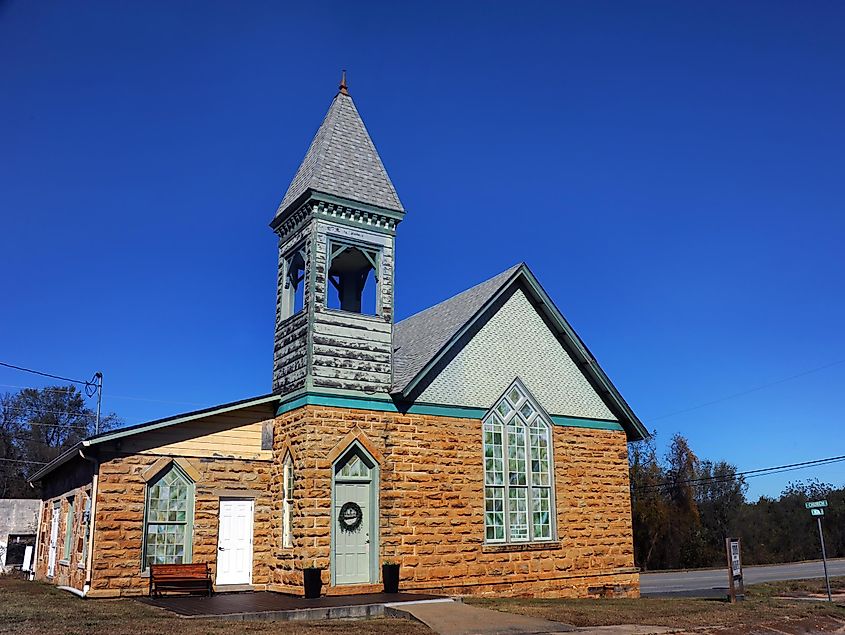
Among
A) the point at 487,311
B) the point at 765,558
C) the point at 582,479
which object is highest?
the point at 487,311

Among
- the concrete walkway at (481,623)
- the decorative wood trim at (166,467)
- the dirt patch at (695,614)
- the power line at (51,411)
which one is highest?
the power line at (51,411)

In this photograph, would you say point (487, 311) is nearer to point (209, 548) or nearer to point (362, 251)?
point (362, 251)

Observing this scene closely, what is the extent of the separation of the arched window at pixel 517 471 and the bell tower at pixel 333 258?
3262mm

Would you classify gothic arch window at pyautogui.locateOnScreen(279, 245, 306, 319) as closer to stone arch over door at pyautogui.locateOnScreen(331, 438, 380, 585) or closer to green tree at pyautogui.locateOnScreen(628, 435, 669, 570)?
stone arch over door at pyautogui.locateOnScreen(331, 438, 380, 585)

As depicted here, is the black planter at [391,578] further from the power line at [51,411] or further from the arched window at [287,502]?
the power line at [51,411]

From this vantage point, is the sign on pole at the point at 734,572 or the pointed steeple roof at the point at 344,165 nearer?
the sign on pole at the point at 734,572

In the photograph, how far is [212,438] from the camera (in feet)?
60.9

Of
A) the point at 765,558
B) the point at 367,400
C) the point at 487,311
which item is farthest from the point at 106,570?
the point at 765,558

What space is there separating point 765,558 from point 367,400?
42.2 metres

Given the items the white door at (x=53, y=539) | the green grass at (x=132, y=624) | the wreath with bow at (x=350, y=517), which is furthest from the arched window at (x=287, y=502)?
the white door at (x=53, y=539)

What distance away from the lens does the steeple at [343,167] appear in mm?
19328

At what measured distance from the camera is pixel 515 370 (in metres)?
21.0

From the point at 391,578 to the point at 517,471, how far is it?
14.4ft

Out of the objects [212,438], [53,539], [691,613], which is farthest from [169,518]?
[691,613]
